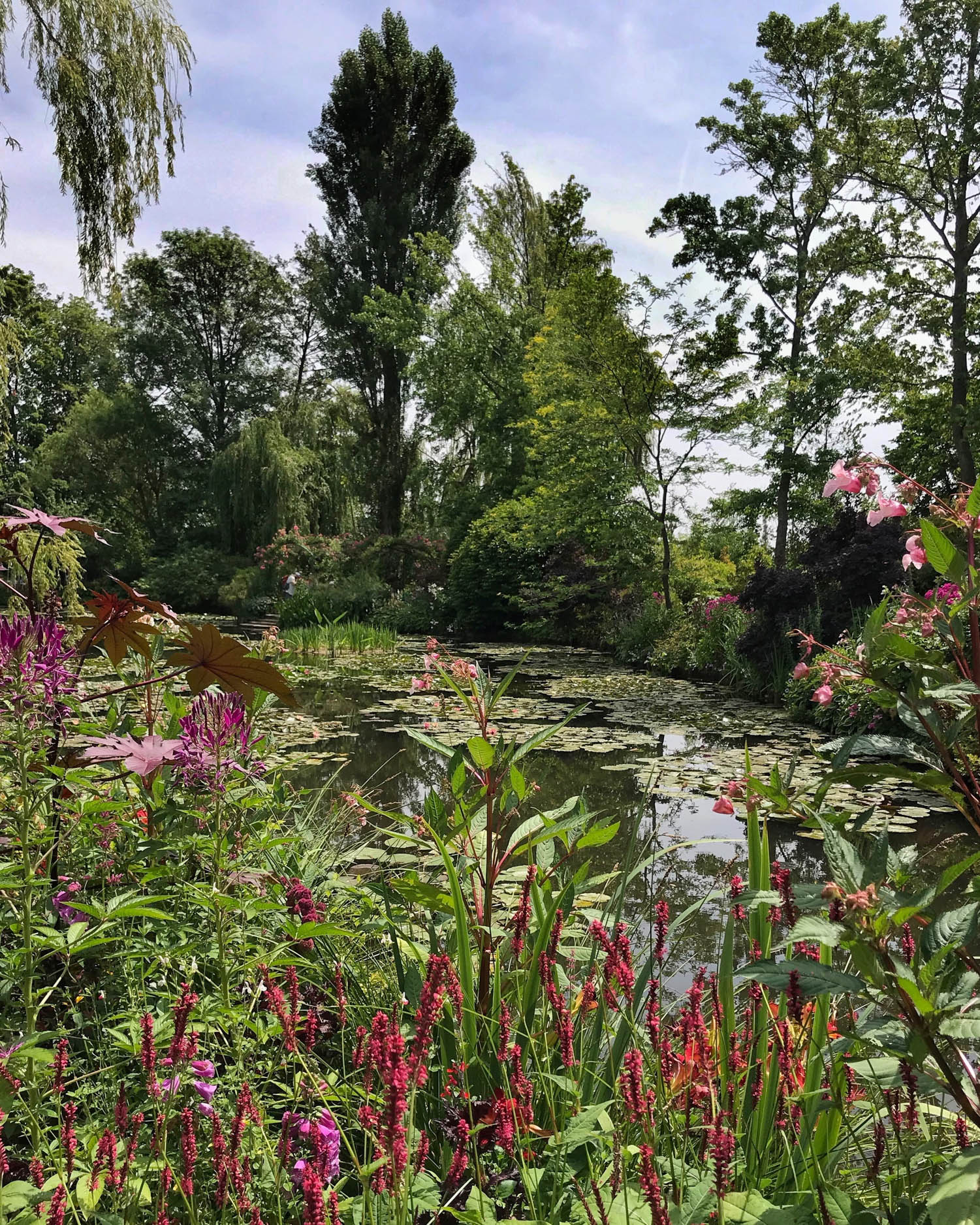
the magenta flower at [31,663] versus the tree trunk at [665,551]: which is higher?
the tree trunk at [665,551]

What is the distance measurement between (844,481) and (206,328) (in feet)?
94.9

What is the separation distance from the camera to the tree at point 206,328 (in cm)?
2578

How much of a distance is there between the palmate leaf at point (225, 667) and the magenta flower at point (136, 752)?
0.14 meters

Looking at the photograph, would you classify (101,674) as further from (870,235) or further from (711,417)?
(870,235)

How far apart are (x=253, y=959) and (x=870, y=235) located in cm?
1434

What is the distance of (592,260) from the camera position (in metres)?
18.1

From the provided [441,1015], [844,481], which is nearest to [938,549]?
[844,481]

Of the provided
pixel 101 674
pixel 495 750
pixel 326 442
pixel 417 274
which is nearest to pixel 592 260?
pixel 417 274

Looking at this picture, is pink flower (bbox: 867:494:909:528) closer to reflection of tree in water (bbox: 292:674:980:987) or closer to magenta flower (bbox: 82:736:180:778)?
reflection of tree in water (bbox: 292:674:980:987)

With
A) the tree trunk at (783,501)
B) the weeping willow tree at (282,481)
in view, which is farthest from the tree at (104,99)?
the weeping willow tree at (282,481)

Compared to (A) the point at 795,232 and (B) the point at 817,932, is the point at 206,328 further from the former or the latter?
(B) the point at 817,932

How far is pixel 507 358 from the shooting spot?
1847cm

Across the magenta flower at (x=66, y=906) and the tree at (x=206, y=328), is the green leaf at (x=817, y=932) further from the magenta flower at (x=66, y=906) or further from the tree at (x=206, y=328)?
the tree at (x=206, y=328)

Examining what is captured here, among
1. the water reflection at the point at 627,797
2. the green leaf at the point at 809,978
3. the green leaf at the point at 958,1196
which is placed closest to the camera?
the green leaf at the point at 958,1196
